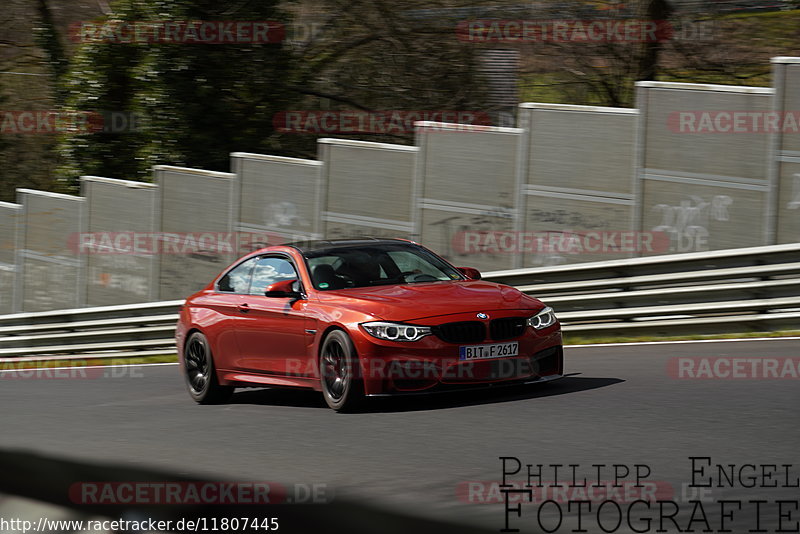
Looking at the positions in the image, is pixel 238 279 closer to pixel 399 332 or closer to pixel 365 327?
pixel 365 327

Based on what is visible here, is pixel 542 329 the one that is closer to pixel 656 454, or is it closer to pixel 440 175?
pixel 656 454

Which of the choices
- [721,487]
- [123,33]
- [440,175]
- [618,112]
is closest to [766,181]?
[618,112]

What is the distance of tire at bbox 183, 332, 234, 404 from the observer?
Result: 12.3m

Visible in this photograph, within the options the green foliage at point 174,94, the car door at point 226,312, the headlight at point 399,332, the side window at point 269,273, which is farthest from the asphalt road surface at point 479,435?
the green foliage at point 174,94

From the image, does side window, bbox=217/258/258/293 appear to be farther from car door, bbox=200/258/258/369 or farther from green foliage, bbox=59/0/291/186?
green foliage, bbox=59/0/291/186

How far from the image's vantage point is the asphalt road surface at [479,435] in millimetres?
6777

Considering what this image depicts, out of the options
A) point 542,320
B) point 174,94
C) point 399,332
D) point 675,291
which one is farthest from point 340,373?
point 174,94

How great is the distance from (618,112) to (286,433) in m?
8.39

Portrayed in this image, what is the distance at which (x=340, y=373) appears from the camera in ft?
33.3

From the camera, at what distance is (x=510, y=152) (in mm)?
17375

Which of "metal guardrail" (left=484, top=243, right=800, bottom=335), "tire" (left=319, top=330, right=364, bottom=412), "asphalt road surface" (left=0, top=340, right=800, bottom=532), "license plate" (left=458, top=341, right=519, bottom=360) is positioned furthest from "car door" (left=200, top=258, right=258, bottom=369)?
"metal guardrail" (left=484, top=243, right=800, bottom=335)

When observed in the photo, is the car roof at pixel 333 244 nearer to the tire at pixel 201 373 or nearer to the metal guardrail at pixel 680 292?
the tire at pixel 201 373

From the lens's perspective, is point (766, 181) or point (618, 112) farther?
point (618, 112)

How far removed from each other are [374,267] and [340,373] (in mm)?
1301
